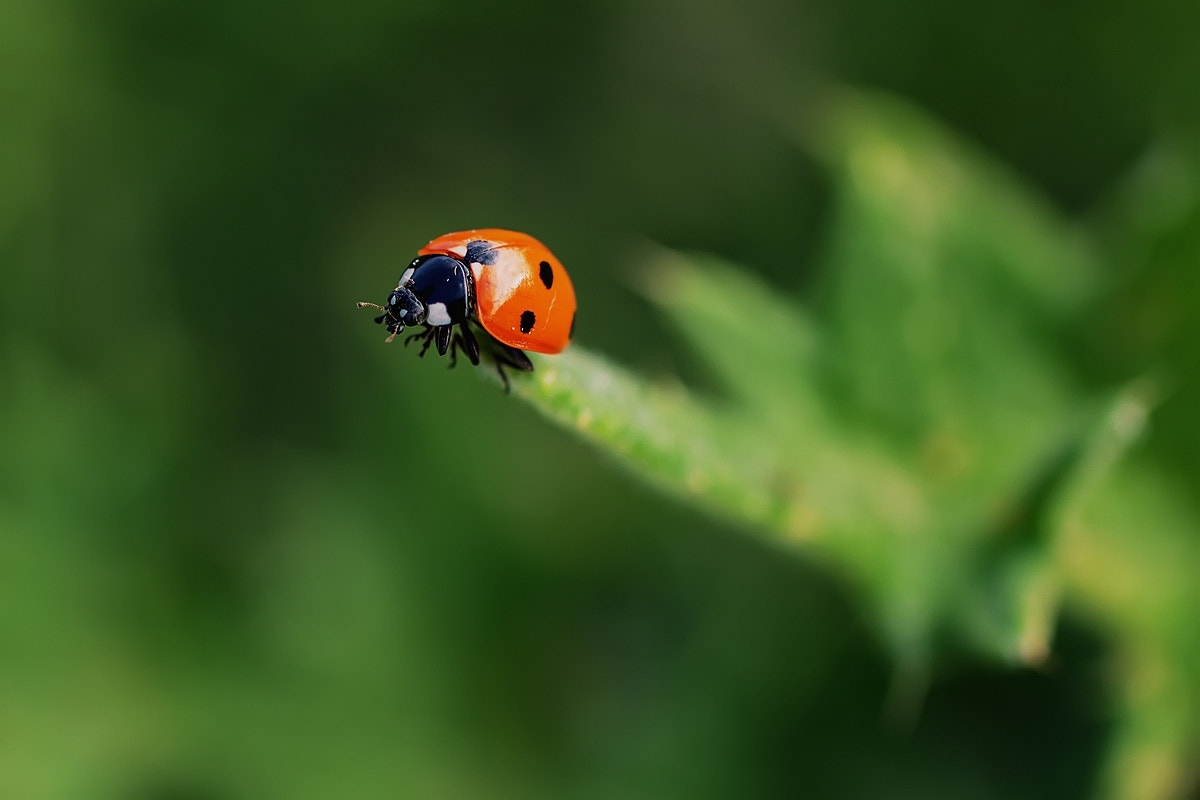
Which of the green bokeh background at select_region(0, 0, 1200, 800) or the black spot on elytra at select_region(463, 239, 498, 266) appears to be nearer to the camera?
the black spot on elytra at select_region(463, 239, 498, 266)

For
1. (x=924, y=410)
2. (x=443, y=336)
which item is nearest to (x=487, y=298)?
(x=443, y=336)

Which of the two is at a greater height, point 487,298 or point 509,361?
point 487,298

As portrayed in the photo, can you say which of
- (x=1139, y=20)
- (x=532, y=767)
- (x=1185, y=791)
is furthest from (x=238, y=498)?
(x=1139, y=20)

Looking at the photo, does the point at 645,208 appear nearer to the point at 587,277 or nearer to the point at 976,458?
the point at 587,277

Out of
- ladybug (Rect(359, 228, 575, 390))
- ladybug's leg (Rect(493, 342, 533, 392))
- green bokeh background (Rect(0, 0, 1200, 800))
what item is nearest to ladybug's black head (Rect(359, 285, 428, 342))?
ladybug (Rect(359, 228, 575, 390))

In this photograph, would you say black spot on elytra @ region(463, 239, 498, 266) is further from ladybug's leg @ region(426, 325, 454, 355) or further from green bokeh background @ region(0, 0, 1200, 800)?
green bokeh background @ region(0, 0, 1200, 800)

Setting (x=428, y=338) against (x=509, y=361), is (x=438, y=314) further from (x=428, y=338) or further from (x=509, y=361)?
(x=509, y=361)

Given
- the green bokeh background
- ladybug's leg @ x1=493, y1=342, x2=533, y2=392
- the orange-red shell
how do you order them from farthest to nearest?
1. the green bokeh background
2. the orange-red shell
3. ladybug's leg @ x1=493, y1=342, x2=533, y2=392

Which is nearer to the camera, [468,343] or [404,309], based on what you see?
[468,343]
